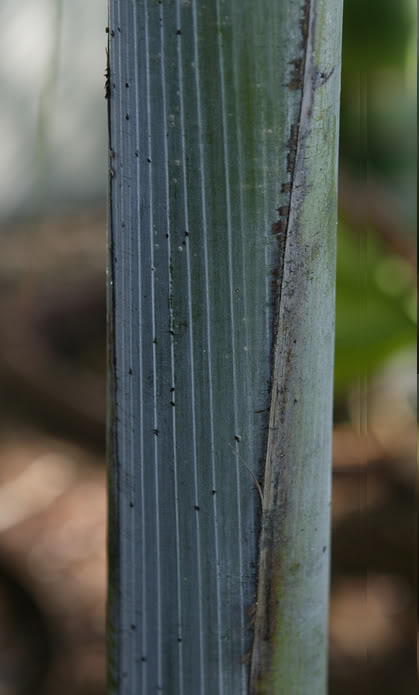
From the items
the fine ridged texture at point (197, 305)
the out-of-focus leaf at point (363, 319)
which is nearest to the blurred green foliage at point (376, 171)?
the out-of-focus leaf at point (363, 319)

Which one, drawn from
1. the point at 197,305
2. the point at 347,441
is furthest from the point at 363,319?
the point at 197,305

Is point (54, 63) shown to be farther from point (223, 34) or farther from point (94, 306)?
point (94, 306)

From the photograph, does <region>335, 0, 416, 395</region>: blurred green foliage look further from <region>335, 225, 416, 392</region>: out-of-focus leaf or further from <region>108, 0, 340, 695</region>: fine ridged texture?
<region>108, 0, 340, 695</region>: fine ridged texture

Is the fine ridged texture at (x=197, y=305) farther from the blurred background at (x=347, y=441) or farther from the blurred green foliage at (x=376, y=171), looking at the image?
the blurred green foliage at (x=376, y=171)

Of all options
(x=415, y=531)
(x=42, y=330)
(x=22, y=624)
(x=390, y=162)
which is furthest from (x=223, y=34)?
(x=42, y=330)

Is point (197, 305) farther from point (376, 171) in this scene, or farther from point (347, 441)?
point (376, 171)

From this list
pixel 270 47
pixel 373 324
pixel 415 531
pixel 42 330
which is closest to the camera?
pixel 270 47

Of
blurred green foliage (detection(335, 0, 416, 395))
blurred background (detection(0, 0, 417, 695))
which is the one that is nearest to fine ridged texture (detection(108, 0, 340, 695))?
blurred background (detection(0, 0, 417, 695))
